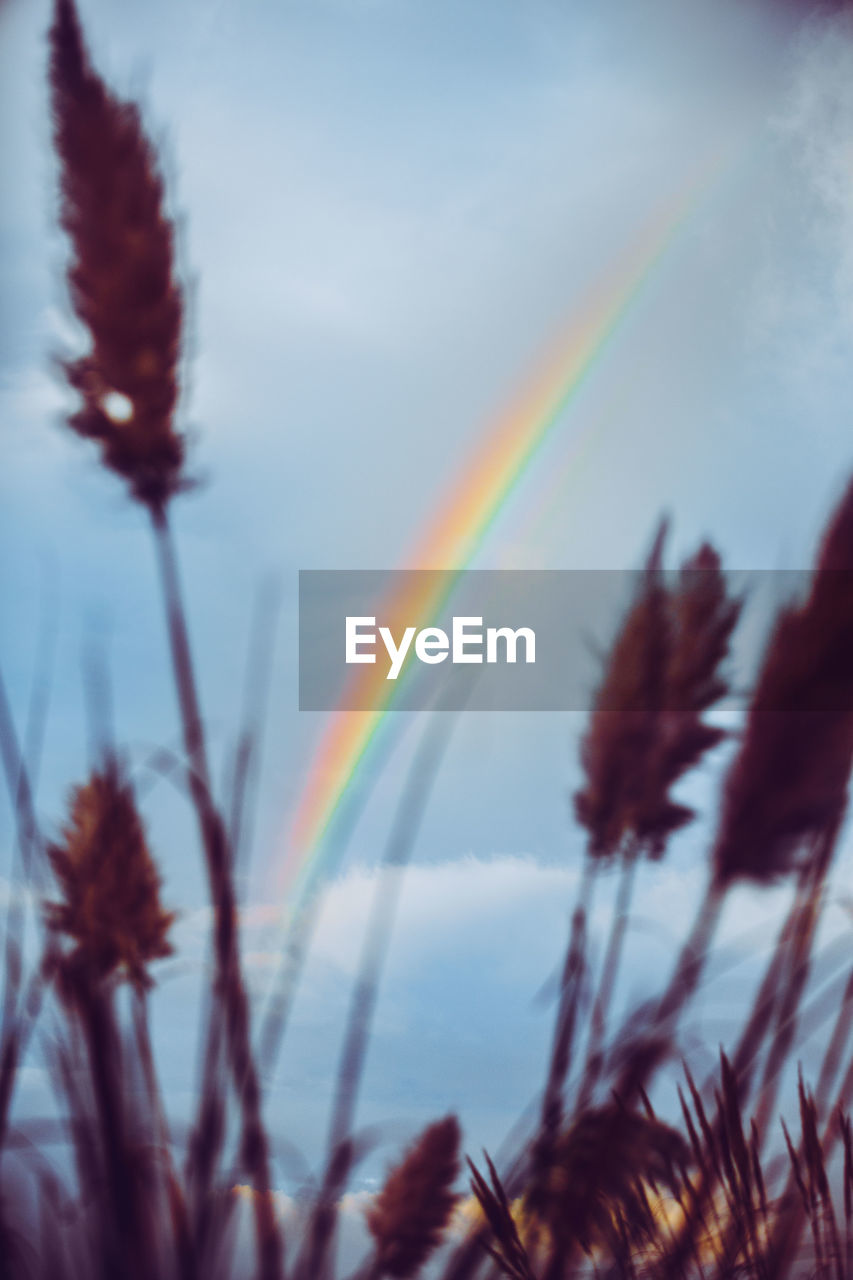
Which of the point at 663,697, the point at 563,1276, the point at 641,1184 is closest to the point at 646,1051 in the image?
the point at 641,1184

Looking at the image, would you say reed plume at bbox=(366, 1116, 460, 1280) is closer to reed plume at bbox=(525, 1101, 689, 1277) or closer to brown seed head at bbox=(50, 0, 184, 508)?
reed plume at bbox=(525, 1101, 689, 1277)

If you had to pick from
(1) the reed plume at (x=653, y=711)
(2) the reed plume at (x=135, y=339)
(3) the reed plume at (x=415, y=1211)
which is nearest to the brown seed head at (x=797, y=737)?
(1) the reed plume at (x=653, y=711)

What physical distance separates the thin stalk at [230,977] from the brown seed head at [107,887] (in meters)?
0.06

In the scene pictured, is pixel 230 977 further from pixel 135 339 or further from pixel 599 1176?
pixel 135 339

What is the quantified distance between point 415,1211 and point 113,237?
985mm

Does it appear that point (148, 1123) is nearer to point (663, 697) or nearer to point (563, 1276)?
point (563, 1276)

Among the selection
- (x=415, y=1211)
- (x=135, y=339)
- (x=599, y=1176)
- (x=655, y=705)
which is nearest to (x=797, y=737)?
(x=655, y=705)

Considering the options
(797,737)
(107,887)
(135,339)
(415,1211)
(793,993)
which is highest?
(135,339)

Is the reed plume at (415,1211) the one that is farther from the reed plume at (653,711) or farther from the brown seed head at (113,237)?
the brown seed head at (113,237)

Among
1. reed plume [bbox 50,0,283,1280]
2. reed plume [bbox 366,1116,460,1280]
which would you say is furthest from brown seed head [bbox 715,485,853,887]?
reed plume [bbox 50,0,283,1280]

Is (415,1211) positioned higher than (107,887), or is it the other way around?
(107,887)

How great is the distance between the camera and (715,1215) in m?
0.86

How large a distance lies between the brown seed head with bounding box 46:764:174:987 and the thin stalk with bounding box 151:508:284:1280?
2.5 inches

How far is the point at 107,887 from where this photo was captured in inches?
30.8
